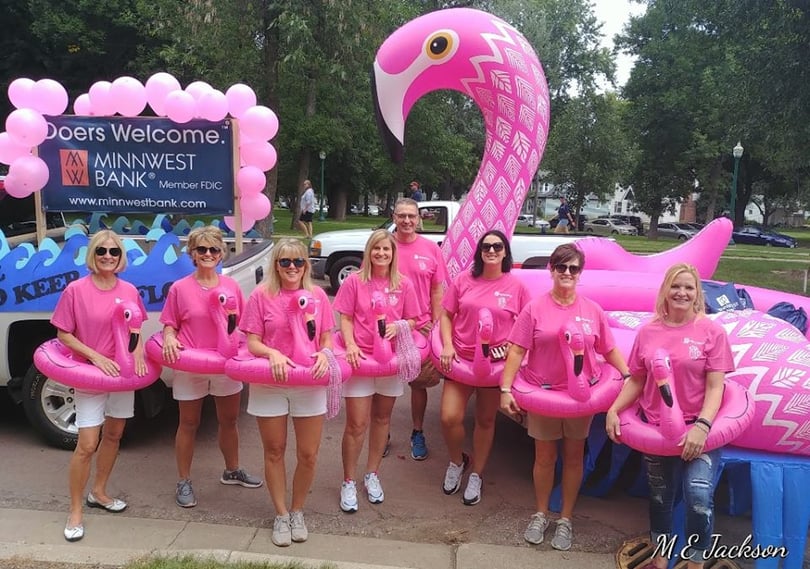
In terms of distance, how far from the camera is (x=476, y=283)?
389cm

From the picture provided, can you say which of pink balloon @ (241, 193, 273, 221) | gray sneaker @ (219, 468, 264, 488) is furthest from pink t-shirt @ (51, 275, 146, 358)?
pink balloon @ (241, 193, 273, 221)

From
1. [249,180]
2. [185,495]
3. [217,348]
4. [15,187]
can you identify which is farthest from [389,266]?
[15,187]

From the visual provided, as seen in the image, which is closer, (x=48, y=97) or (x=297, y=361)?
(x=297, y=361)

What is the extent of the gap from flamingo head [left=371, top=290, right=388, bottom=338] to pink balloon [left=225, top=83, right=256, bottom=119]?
112 inches

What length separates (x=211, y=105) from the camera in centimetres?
545

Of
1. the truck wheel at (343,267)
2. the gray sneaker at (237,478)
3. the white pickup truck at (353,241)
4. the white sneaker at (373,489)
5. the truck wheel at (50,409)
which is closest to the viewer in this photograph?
the white sneaker at (373,489)

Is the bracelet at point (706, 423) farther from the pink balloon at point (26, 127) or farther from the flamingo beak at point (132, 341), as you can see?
→ the pink balloon at point (26, 127)

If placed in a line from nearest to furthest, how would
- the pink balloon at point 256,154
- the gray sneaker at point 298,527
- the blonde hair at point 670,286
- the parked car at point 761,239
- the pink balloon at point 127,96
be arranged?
the blonde hair at point 670,286 → the gray sneaker at point 298,527 → the pink balloon at point 127,96 → the pink balloon at point 256,154 → the parked car at point 761,239

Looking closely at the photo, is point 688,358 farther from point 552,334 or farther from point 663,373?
point 552,334

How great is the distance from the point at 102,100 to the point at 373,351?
3.61m

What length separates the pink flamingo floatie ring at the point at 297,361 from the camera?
3240 mm

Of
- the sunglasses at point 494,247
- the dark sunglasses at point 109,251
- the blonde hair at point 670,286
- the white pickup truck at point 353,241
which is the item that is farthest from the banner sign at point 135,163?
the white pickup truck at point 353,241

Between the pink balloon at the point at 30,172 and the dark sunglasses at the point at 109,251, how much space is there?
95.5 inches

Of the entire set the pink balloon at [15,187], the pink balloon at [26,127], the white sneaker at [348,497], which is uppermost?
the pink balloon at [26,127]
